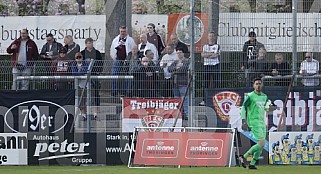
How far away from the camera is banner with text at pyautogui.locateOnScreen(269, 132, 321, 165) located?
26750mm

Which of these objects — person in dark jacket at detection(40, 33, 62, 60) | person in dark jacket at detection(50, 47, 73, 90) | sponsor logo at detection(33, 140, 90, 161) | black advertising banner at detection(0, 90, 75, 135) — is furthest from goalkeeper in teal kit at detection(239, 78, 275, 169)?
person in dark jacket at detection(40, 33, 62, 60)

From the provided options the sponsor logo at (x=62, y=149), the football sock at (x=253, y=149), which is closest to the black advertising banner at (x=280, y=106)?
the football sock at (x=253, y=149)

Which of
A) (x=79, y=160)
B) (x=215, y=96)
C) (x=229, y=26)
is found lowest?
(x=79, y=160)

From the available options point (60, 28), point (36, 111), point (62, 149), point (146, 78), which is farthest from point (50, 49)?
point (146, 78)

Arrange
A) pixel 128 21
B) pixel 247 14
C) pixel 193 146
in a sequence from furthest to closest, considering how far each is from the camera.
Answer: pixel 128 21
pixel 247 14
pixel 193 146

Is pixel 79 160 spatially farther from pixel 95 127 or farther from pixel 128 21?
pixel 128 21

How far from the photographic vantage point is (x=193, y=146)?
26.2 metres

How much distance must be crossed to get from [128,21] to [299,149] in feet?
26.0

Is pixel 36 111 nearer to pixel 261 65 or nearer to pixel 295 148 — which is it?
pixel 261 65

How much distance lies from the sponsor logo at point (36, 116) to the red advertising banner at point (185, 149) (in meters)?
2.57

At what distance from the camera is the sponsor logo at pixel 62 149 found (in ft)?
89.7

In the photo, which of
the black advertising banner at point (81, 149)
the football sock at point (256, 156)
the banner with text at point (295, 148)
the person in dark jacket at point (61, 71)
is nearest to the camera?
the football sock at point (256, 156)

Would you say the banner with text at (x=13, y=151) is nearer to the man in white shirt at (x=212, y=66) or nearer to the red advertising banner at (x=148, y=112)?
the red advertising banner at (x=148, y=112)

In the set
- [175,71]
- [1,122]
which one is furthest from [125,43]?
[1,122]
